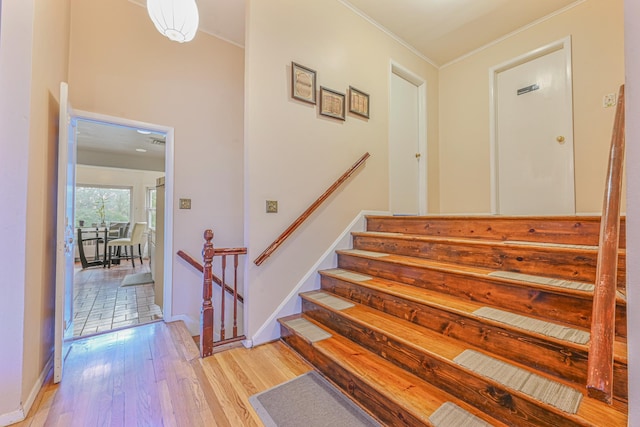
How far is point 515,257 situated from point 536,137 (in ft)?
7.32

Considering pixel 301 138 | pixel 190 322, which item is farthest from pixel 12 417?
pixel 301 138

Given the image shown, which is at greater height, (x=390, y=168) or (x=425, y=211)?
(x=390, y=168)

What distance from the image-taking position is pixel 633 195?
66cm

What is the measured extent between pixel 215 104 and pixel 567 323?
3.46 m

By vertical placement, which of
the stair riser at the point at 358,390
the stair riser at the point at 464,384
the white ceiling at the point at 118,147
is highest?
the white ceiling at the point at 118,147

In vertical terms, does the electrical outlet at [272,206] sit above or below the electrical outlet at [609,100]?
below

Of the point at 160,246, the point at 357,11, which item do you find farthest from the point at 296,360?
the point at 357,11

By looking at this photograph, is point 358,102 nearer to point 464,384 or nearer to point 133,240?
point 464,384

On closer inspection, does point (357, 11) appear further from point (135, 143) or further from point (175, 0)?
point (135, 143)

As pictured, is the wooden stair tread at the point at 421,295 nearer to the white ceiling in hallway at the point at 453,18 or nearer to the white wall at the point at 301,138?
the white wall at the point at 301,138

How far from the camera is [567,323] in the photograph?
1257 millimetres

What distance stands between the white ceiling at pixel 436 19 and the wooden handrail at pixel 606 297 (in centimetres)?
255

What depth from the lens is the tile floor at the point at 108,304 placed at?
8.66 ft

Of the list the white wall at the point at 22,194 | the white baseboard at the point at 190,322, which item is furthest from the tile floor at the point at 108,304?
the white wall at the point at 22,194
